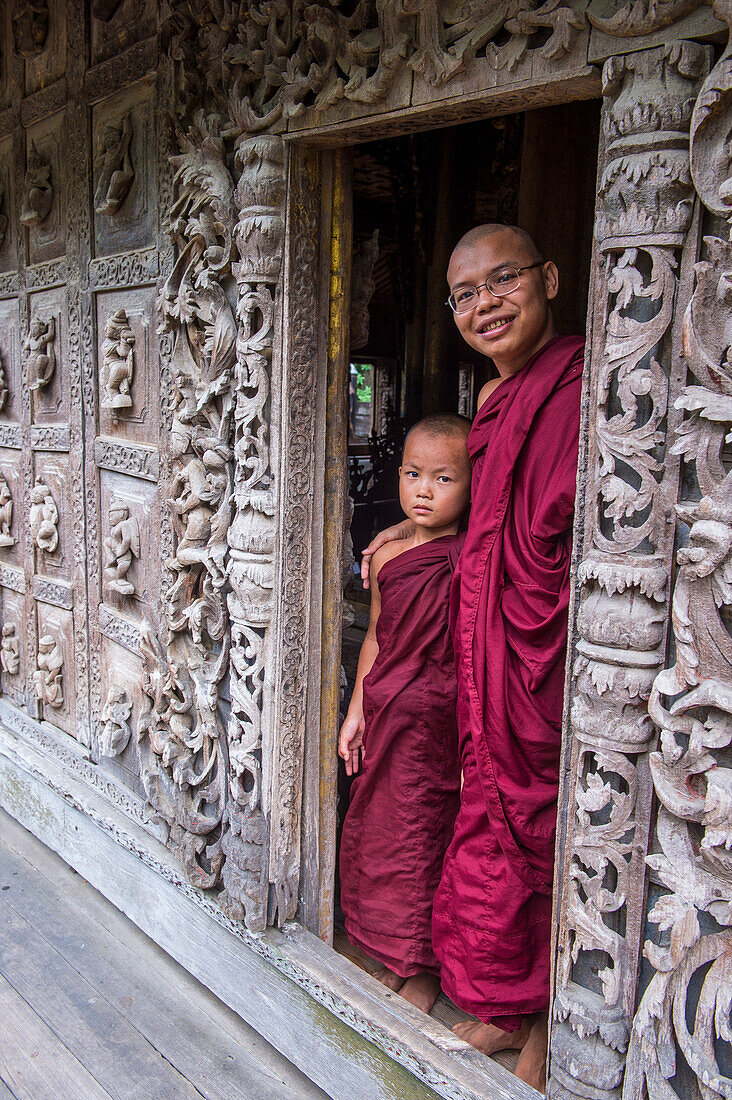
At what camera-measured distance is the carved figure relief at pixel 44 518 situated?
135 inches

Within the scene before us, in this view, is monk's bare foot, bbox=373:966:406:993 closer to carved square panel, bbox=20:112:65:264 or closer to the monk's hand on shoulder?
the monk's hand on shoulder

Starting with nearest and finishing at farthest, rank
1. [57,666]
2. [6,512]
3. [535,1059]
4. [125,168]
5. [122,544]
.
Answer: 1. [535,1059]
2. [125,168]
3. [122,544]
4. [57,666]
5. [6,512]

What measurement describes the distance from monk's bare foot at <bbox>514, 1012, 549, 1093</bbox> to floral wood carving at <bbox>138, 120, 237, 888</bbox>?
104cm

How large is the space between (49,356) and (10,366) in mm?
466

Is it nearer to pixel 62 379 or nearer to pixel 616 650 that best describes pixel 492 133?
pixel 62 379

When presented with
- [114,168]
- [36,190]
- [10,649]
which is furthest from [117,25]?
[10,649]

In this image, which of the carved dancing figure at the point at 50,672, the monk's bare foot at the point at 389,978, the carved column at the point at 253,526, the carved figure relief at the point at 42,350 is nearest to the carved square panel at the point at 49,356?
the carved figure relief at the point at 42,350

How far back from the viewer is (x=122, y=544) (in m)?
2.92

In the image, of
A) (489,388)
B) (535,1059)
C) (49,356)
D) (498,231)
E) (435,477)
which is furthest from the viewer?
(49,356)


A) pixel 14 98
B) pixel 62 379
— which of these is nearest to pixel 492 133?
pixel 14 98

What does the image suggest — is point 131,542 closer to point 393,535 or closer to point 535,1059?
point 393,535

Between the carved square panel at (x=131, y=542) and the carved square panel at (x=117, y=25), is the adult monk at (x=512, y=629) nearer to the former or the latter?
the carved square panel at (x=131, y=542)

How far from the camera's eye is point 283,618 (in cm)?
228

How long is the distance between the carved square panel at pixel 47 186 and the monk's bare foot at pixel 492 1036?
2.97 metres
